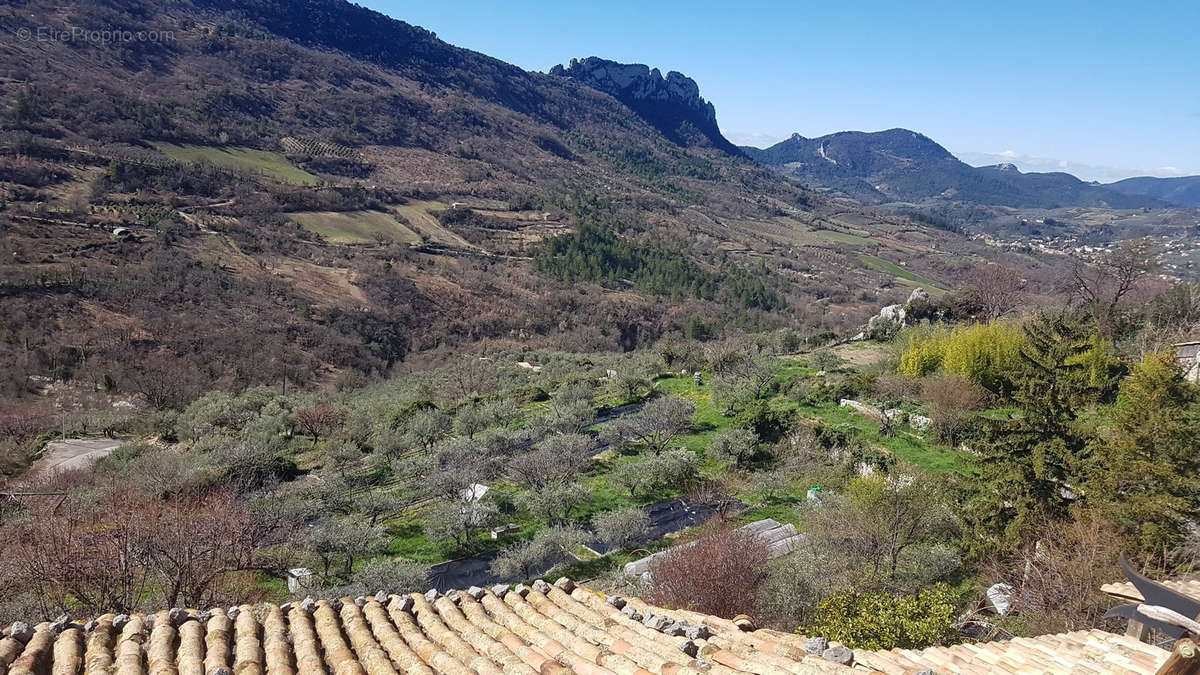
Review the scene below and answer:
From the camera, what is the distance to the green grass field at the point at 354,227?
87125mm

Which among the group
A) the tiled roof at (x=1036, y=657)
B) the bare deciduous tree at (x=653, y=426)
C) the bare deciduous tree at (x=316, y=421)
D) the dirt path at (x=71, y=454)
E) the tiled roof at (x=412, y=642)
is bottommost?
the dirt path at (x=71, y=454)

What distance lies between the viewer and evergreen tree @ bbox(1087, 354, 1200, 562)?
12.4 m

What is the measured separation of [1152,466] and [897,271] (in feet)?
386

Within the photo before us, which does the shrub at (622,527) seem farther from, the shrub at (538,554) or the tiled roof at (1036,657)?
the tiled roof at (1036,657)

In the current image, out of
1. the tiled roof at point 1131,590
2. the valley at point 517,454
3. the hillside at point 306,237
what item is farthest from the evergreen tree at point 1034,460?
the hillside at point 306,237

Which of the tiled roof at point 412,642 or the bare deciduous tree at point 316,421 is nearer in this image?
the tiled roof at point 412,642

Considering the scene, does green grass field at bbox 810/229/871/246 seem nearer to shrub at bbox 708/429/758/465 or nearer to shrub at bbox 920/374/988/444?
shrub at bbox 920/374/988/444

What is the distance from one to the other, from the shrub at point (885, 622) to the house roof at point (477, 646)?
9.06 feet

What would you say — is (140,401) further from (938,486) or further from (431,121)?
(431,121)

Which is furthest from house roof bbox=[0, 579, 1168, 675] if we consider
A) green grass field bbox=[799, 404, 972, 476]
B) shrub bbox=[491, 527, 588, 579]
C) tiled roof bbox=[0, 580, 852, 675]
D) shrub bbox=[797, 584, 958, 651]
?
green grass field bbox=[799, 404, 972, 476]

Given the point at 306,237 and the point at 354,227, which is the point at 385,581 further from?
the point at 354,227

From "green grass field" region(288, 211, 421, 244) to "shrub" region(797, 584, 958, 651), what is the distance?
86919 millimetres

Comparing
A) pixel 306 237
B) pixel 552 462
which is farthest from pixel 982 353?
pixel 306 237

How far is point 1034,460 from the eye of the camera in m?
14.6
